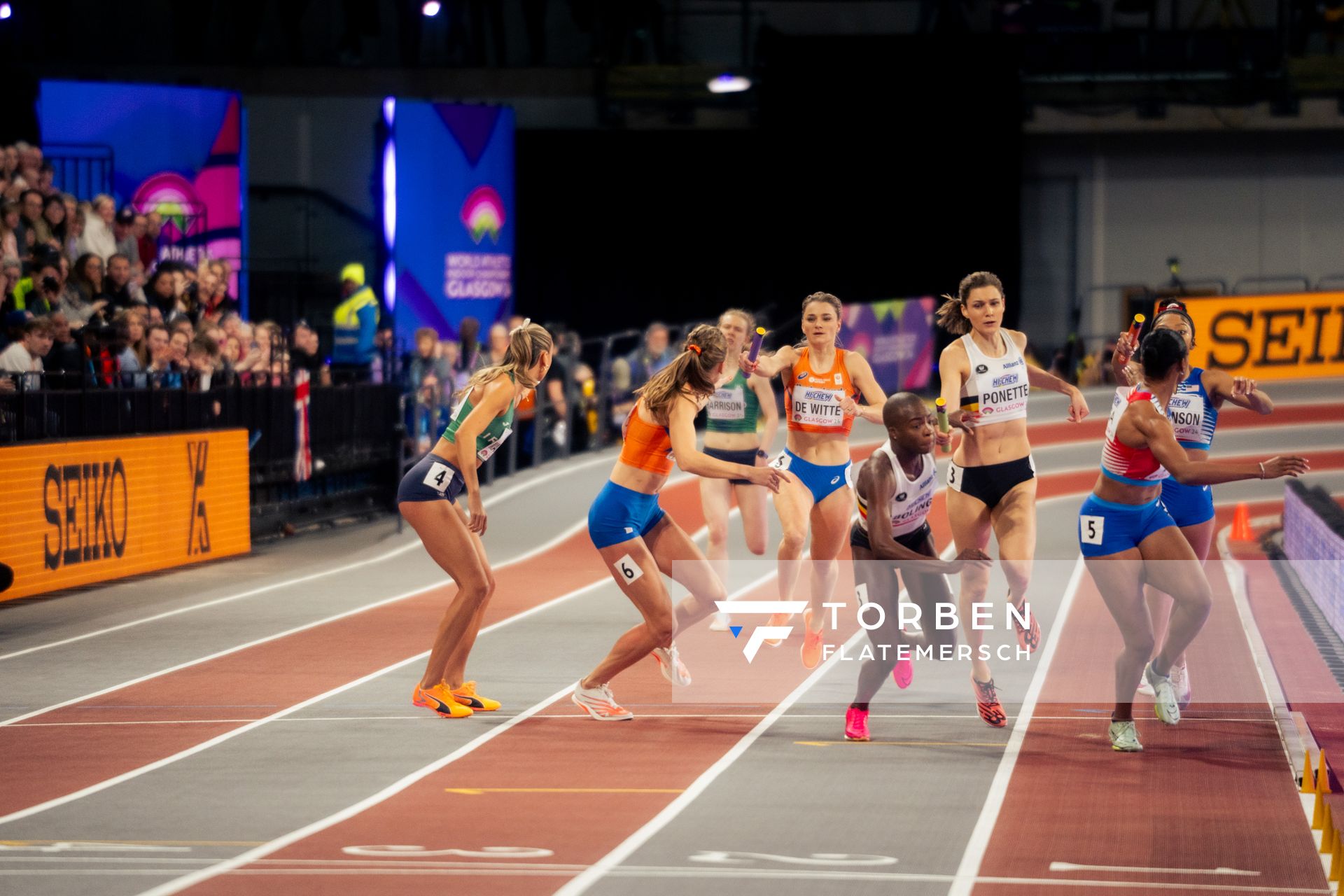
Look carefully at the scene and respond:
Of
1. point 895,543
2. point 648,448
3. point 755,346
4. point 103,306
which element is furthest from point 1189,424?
point 103,306

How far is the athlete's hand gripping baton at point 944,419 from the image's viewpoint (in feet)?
27.6

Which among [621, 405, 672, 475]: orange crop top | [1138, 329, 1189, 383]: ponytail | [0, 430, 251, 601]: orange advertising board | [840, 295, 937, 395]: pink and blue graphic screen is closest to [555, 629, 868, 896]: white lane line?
[621, 405, 672, 475]: orange crop top

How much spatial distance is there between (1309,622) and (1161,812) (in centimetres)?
587

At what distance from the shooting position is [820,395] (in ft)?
35.4

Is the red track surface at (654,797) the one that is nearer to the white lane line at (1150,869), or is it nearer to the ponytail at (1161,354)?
the white lane line at (1150,869)

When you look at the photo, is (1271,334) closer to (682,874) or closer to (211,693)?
(211,693)

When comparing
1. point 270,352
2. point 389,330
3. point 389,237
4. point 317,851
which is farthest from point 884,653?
point 389,237

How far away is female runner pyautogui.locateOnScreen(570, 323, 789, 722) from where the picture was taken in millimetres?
8648

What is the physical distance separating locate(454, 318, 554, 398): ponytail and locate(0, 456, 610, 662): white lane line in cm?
450

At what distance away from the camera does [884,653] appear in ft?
27.3

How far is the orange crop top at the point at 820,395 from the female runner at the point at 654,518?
1.98 metres

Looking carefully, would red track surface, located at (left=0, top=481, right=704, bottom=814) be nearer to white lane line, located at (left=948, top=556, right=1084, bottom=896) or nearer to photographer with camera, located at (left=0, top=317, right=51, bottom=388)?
white lane line, located at (left=948, top=556, right=1084, bottom=896)

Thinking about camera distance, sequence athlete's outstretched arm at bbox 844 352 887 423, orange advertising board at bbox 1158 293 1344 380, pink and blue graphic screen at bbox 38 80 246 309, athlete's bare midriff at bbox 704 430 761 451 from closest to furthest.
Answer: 1. athlete's outstretched arm at bbox 844 352 887 423
2. athlete's bare midriff at bbox 704 430 761 451
3. pink and blue graphic screen at bbox 38 80 246 309
4. orange advertising board at bbox 1158 293 1344 380

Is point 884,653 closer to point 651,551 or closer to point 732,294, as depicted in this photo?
point 651,551
